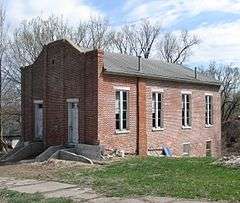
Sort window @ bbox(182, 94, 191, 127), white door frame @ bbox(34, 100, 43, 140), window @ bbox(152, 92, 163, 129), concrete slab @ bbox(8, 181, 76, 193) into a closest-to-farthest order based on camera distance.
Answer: concrete slab @ bbox(8, 181, 76, 193) → window @ bbox(152, 92, 163, 129) → white door frame @ bbox(34, 100, 43, 140) → window @ bbox(182, 94, 191, 127)

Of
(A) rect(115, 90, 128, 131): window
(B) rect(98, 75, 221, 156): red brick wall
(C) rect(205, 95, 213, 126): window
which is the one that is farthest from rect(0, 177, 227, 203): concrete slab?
(C) rect(205, 95, 213, 126): window

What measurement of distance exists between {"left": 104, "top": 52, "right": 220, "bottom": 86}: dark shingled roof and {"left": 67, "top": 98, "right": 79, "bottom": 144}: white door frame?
2.72 meters

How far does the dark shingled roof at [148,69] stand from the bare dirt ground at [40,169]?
5227 millimetres

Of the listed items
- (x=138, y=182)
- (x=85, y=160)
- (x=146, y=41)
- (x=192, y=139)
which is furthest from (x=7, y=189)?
(x=146, y=41)

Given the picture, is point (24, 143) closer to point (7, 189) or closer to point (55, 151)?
point (55, 151)

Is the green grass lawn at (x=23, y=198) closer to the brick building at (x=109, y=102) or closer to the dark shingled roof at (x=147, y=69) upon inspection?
the brick building at (x=109, y=102)

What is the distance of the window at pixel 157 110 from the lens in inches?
1088

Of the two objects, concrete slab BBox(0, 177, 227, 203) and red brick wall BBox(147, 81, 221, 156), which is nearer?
concrete slab BBox(0, 177, 227, 203)

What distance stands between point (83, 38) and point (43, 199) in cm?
3690

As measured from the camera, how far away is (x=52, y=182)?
639 inches

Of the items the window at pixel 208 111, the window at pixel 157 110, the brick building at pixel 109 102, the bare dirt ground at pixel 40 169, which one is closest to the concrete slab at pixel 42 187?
the bare dirt ground at pixel 40 169

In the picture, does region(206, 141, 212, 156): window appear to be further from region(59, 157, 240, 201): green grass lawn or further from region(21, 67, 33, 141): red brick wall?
region(59, 157, 240, 201): green grass lawn

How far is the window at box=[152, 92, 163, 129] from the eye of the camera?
1088 inches

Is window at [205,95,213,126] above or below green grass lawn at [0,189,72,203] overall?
above
